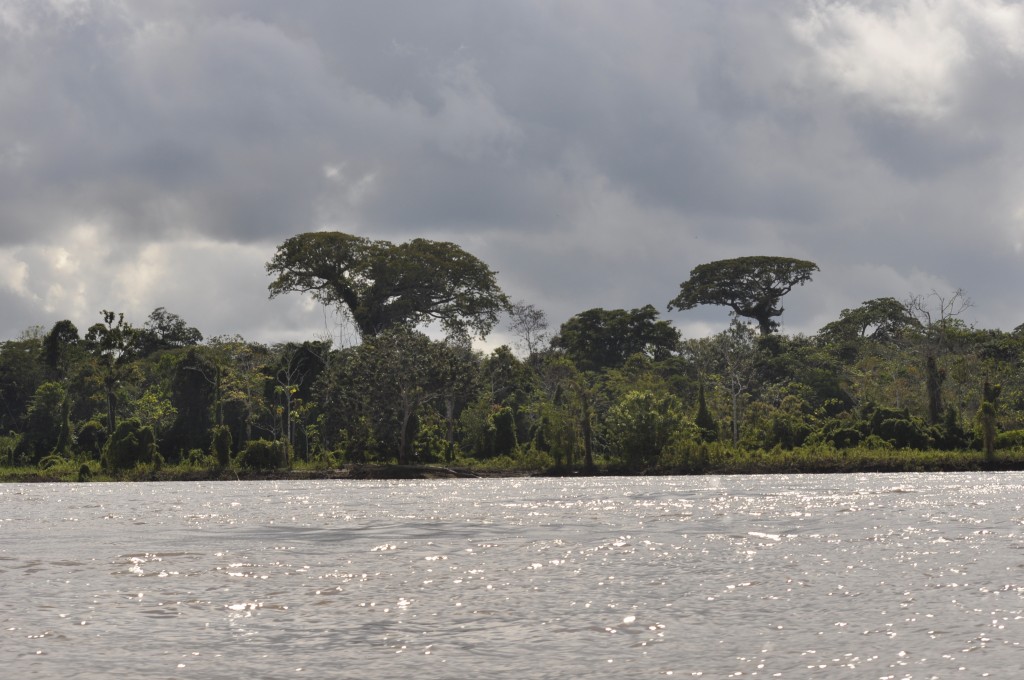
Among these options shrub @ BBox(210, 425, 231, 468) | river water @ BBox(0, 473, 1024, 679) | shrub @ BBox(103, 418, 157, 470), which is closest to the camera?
river water @ BBox(0, 473, 1024, 679)

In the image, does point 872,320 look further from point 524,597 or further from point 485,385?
point 524,597

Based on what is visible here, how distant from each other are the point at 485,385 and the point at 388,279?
1945 centimetres

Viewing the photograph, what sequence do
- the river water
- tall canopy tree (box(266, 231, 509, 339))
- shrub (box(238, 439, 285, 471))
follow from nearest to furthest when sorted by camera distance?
the river water
shrub (box(238, 439, 285, 471))
tall canopy tree (box(266, 231, 509, 339))

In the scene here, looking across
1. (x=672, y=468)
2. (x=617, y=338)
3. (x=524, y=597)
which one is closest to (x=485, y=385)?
(x=672, y=468)

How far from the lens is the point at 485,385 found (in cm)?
7144

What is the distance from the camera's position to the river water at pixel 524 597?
878cm

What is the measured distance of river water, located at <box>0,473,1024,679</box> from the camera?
8781 millimetres

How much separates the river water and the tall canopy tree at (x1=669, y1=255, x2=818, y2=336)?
264 feet

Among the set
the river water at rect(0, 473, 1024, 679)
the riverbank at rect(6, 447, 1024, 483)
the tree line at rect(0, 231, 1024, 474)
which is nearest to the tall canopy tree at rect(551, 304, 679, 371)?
the tree line at rect(0, 231, 1024, 474)

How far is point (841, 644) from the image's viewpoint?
9.34m

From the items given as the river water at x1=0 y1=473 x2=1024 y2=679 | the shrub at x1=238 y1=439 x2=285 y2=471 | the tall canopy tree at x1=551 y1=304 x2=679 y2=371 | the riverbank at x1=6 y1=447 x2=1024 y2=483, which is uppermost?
the tall canopy tree at x1=551 y1=304 x2=679 y2=371

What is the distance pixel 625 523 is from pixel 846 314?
285 ft

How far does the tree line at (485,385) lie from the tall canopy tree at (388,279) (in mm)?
182

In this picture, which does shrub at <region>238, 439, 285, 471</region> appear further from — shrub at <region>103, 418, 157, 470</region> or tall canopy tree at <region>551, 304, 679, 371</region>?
tall canopy tree at <region>551, 304, 679, 371</region>
